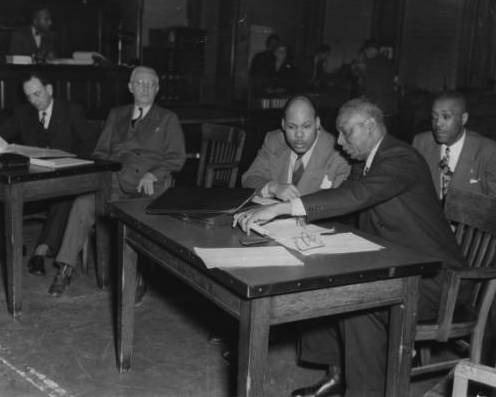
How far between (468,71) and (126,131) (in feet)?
30.4

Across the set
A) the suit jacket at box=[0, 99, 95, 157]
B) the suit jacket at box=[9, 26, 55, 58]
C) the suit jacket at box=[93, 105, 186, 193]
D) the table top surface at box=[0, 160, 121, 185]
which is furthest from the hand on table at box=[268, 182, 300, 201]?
the suit jacket at box=[9, 26, 55, 58]

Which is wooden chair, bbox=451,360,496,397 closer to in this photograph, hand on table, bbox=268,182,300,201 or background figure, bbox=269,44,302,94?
hand on table, bbox=268,182,300,201

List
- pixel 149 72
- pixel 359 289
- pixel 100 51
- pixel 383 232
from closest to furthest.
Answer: pixel 359 289 < pixel 383 232 < pixel 149 72 < pixel 100 51

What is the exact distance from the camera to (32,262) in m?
4.86

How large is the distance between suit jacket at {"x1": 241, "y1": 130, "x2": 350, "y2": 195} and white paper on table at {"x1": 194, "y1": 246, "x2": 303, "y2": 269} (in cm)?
122

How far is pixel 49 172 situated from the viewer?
401cm

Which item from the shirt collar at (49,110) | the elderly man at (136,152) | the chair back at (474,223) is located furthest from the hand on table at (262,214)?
the shirt collar at (49,110)

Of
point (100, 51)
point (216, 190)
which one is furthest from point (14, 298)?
point (100, 51)

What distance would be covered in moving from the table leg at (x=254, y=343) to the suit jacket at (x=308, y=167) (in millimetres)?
1506

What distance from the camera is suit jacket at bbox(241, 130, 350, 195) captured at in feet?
12.3

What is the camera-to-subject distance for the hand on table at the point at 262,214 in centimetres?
277

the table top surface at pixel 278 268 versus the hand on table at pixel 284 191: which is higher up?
the hand on table at pixel 284 191

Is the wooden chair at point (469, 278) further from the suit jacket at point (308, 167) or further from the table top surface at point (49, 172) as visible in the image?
the table top surface at point (49, 172)

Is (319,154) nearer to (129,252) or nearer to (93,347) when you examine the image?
(129,252)
